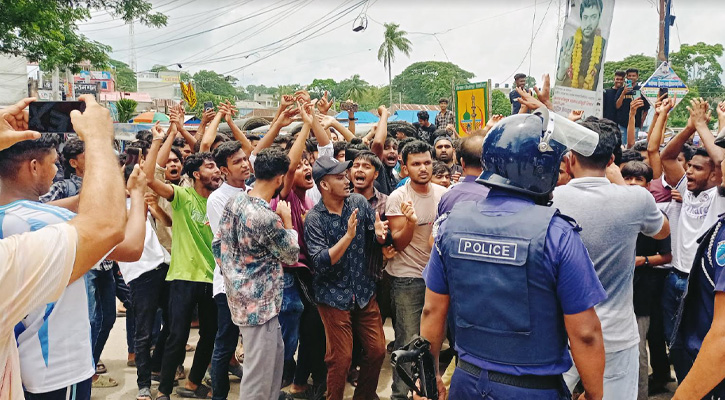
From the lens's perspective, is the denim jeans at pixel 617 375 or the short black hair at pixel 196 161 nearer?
the denim jeans at pixel 617 375

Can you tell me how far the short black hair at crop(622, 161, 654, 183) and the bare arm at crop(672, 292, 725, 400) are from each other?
303 centimetres

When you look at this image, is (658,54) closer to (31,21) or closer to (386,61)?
(31,21)

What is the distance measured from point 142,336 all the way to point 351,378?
6.57 feet

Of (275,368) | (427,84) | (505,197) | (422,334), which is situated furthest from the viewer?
(427,84)

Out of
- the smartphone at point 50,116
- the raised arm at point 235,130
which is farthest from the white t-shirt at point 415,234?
the smartphone at point 50,116

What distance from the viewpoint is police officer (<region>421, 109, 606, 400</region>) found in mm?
2348

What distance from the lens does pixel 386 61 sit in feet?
190

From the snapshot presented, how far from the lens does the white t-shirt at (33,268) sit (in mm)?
1476

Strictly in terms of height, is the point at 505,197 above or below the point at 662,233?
above

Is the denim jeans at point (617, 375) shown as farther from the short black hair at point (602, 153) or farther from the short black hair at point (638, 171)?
the short black hair at point (638, 171)

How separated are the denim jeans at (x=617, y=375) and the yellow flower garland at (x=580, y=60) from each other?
427cm

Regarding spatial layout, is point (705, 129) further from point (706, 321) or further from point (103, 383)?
point (103, 383)

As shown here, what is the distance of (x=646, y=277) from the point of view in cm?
487

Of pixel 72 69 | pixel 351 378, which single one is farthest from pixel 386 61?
A: pixel 351 378
